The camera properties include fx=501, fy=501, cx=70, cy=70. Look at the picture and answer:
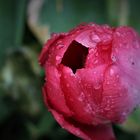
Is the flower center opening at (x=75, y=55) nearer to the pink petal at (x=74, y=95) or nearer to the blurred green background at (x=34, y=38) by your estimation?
the pink petal at (x=74, y=95)

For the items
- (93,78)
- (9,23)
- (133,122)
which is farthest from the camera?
(9,23)

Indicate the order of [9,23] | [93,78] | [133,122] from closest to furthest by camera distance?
[93,78] < [133,122] < [9,23]

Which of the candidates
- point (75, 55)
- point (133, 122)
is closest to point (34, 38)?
point (133, 122)

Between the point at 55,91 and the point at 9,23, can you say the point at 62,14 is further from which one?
the point at 55,91

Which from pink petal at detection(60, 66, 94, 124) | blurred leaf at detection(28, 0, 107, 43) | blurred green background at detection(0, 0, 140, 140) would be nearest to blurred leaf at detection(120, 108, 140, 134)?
blurred green background at detection(0, 0, 140, 140)

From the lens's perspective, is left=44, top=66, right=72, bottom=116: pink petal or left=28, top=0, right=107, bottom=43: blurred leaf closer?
left=44, top=66, right=72, bottom=116: pink petal

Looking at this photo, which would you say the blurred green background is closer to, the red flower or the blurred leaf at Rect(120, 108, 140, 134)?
the blurred leaf at Rect(120, 108, 140, 134)
